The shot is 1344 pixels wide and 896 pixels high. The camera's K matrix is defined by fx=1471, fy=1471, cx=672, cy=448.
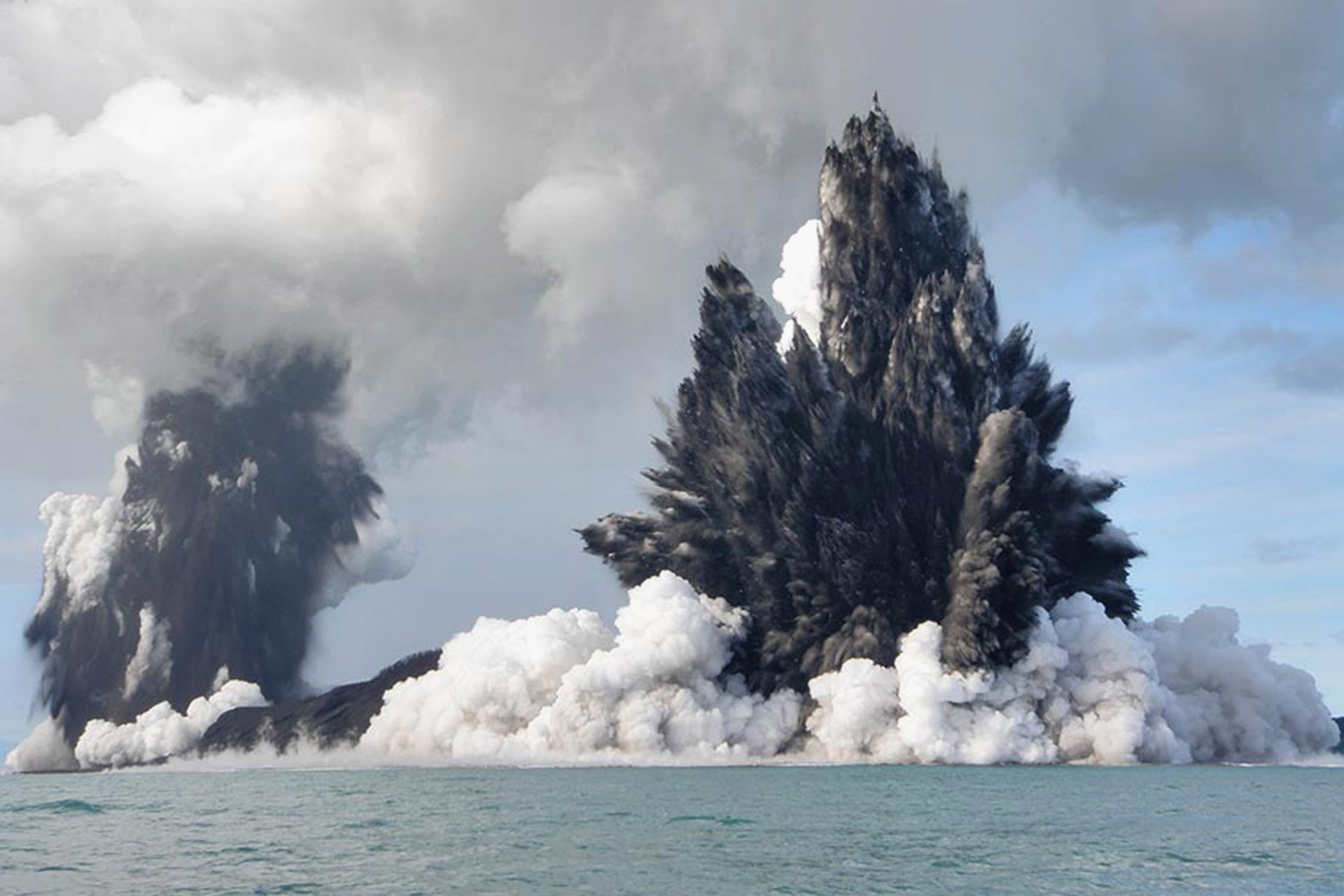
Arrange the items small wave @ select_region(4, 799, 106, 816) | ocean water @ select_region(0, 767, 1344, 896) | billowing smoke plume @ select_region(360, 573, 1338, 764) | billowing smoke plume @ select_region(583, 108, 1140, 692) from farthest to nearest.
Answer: billowing smoke plume @ select_region(583, 108, 1140, 692), billowing smoke plume @ select_region(360, 573, 1338, 764), small wave @ select_region(4, 799, 106, 816), ocean water @ select_region(0, 767, 1344, 896)

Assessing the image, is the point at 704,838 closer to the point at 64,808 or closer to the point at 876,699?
the point at 64,808

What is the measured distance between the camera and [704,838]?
6669 centimetres

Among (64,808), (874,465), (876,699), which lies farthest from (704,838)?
(874,465)

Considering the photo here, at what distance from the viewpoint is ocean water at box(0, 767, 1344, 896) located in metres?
52.2

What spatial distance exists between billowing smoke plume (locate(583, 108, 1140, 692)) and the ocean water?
145 feet

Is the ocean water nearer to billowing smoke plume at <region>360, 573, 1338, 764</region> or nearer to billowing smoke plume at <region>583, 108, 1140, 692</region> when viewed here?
billowing smoke plume at <region>360, 573, 1338, 764</region>

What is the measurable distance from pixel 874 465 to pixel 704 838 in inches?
4228

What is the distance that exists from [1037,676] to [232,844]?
10497cm

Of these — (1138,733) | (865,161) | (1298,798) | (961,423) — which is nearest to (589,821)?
(1298,798)

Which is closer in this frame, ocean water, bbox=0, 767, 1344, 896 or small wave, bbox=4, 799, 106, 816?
ocean water, bbox=0, 767, 1344, 896

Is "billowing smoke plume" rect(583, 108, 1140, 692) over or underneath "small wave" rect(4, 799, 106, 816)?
over

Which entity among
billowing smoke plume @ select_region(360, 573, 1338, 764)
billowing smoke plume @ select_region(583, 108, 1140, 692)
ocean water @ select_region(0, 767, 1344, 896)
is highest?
billowing smoke plume @ select_region(583, 108, 1140, 692)

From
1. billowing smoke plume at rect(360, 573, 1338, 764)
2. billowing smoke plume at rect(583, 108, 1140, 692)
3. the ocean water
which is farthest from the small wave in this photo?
billowing smoke plume at rect(583, 108, 1140, 692)

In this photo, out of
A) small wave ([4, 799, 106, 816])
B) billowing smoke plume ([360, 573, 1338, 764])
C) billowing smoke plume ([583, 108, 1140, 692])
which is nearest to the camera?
small wave ([4, 799, 106, 816])
